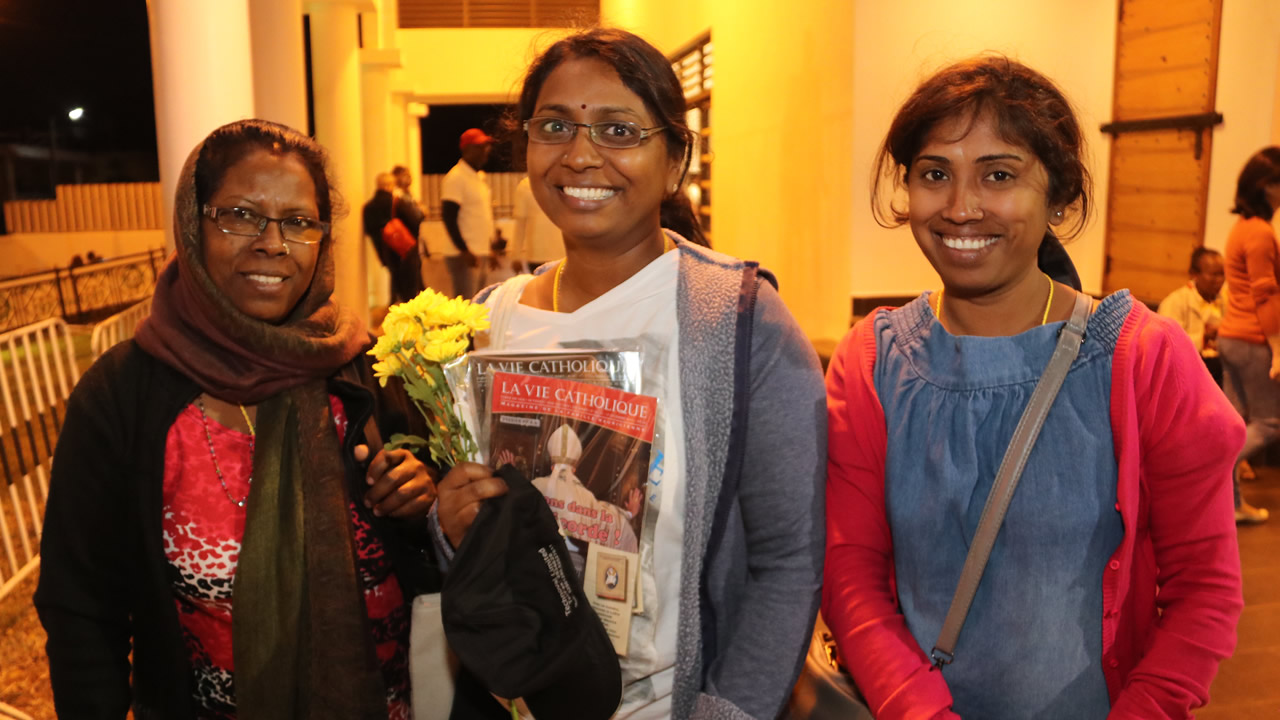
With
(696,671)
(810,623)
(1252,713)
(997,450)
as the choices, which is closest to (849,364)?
(997,450)

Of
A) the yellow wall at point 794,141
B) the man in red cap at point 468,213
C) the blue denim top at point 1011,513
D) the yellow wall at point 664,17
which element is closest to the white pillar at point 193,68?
the blue denim top at point 1011,513

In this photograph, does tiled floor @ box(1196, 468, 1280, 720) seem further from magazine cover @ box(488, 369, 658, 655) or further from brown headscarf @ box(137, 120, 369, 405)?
brown headscarf @ box(137, 120, 369, 405)

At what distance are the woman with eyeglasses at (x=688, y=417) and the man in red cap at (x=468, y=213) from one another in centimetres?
600

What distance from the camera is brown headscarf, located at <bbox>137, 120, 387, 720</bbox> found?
1621 millimetres

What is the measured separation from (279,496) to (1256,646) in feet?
12.2

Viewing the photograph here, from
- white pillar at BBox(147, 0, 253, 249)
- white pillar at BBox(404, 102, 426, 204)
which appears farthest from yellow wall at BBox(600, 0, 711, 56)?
white pillar at BBox(404, 102, 426, 204)

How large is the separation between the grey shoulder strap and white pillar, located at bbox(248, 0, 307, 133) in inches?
250

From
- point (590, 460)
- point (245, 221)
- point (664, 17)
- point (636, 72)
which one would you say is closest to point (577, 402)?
point (590, 460)

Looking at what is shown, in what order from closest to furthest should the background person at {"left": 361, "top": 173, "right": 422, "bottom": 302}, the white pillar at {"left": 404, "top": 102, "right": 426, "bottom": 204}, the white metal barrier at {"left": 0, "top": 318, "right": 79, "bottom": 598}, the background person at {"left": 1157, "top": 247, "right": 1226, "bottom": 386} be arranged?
the white metal barrier at {"left": 0, "top": 318, "right": 79, "bottom": 598}
the background person at {"left": 1157, "top": 247, "right": 1226, "bottom": 386}
the background person at {"left": 361, "top": 173, "right": 422, "bottom": 302}
the white pillar at {"left": 404, "top": 102, "right": 426, "bottom": 204}

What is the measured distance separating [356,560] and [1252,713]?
123 inches

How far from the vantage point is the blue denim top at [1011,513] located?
1314mm

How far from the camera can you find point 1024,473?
1334 millimetres

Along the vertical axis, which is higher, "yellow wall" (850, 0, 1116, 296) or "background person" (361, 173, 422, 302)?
"yellow wall" (850, 0, 1116, 296)

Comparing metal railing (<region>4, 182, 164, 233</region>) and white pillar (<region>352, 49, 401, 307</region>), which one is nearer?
metal railing (<region>4, 182, 164, 233</region>)
